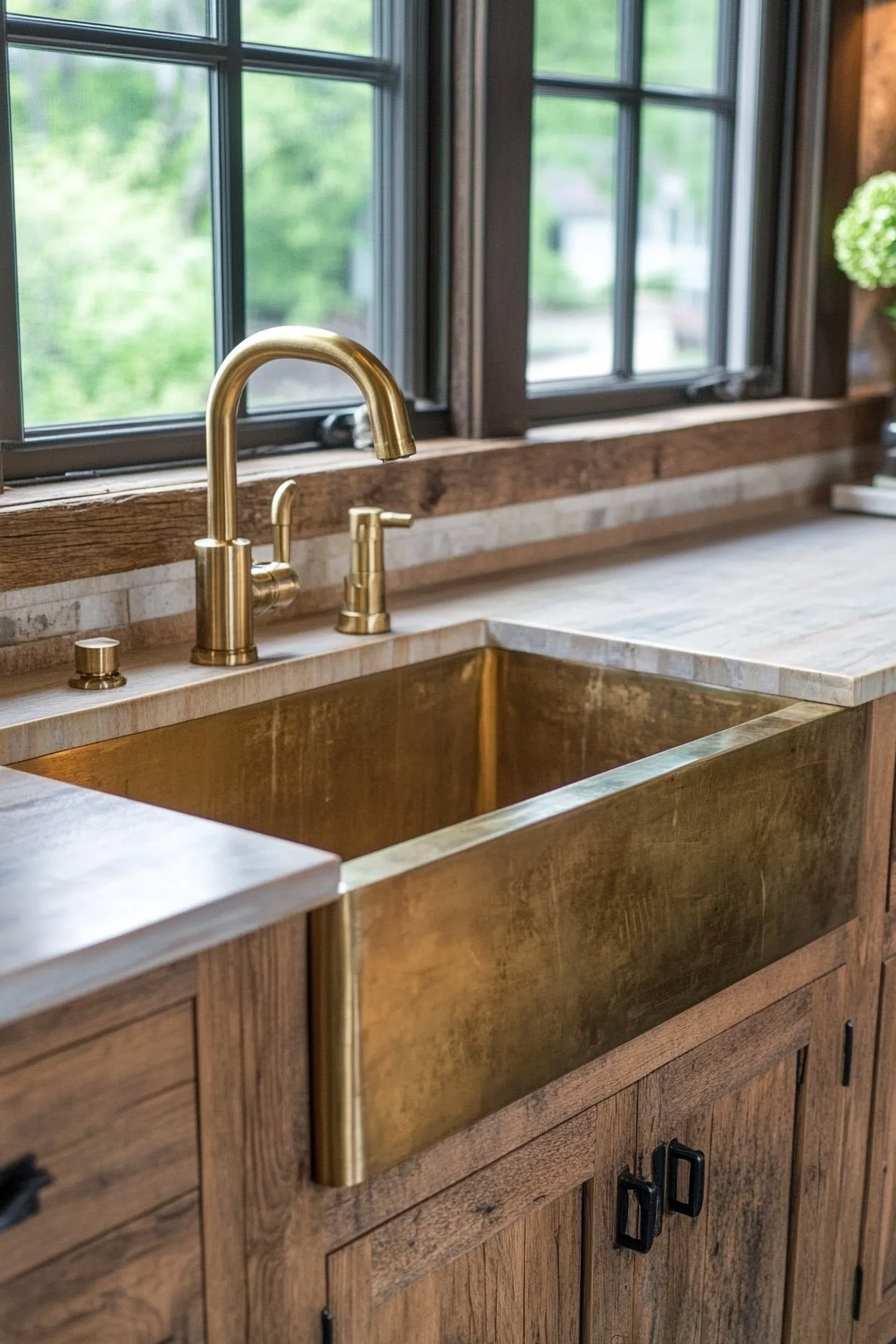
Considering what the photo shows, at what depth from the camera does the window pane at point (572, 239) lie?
8.57 ft

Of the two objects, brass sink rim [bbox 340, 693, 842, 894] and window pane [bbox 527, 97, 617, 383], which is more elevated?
window pane [bbox 527, 97, 617, 383]

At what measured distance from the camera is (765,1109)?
1.64 metres

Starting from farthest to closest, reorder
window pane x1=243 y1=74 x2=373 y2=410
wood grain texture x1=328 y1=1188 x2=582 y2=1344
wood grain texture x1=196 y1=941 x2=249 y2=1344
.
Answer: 1. window pane x1=243 y1=74 x2=373 y2=410
2. wood grain texture x1=328 y1=1188 x2=582 y2=1344
3. wood grain texture x1=196 y1=941 x2=249 y2=1344

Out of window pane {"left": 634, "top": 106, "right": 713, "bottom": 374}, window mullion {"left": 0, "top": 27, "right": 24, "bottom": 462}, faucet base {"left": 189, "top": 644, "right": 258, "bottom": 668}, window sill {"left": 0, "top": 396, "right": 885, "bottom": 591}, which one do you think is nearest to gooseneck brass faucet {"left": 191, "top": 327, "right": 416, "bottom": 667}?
faucet base {"left": 189, "top": 644, "right": 258, "bottom": 668}

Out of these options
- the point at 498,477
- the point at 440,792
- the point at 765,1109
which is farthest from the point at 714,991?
the point at 498,477

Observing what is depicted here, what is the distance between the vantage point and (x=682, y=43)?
110 inches

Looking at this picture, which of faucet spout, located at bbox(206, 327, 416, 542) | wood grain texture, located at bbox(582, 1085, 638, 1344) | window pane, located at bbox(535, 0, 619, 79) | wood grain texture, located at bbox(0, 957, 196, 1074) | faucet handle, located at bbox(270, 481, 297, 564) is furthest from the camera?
window pane, located at bbox(535, 0, 619, 79)

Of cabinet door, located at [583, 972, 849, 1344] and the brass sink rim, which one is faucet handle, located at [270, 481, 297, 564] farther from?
cabinet door, located at [583, 972, 849, 1344]

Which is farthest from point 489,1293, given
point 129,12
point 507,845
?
point 129,12

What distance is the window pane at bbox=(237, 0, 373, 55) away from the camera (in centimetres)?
202

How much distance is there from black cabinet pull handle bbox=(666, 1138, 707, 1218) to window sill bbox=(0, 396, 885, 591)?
84 centimetres

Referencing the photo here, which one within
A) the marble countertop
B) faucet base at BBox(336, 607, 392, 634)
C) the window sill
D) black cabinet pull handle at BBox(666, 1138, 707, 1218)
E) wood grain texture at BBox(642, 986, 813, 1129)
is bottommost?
black cabinet pull handle at BBox(666, 1138, 707, 1218)

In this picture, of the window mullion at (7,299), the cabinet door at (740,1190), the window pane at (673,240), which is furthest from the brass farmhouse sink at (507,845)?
the window pane at (673,240)

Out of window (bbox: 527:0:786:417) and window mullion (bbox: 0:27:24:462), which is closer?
window mullion (bbox: 0:27:24:462)
